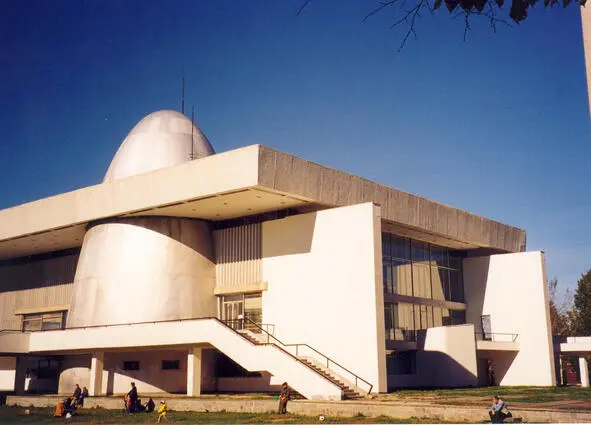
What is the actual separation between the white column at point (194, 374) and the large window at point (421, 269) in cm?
1199

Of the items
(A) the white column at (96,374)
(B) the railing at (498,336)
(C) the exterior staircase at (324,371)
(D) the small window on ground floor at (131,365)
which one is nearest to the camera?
(C) the exterior staircase at (324,371)

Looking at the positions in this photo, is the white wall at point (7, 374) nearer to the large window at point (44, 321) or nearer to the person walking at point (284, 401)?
the large window at point (44, 321)

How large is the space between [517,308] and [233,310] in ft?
62.5

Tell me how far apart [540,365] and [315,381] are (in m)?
20.6

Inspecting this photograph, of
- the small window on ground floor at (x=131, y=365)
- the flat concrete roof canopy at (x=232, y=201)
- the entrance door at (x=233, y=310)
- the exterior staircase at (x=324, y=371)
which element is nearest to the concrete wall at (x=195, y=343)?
the exterior staircase at (x=324, y=371)

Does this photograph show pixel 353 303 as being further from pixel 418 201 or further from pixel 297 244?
pixel 418 201

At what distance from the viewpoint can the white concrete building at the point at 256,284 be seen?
3173cm

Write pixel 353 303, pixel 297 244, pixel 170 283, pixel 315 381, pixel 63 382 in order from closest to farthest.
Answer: pixel 315 381
pixel 353 303
pixel 297 244
pixel 170 283
pixel 63 382

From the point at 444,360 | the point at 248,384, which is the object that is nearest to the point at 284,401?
the point at 248,384

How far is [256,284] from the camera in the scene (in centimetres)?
3609

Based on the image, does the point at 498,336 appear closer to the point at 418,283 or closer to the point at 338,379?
the point at 418,283

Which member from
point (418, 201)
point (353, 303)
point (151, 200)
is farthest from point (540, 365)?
point (151, 200)

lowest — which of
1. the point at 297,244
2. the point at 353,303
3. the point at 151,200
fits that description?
the point at 353,303

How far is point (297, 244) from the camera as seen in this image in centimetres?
3466
